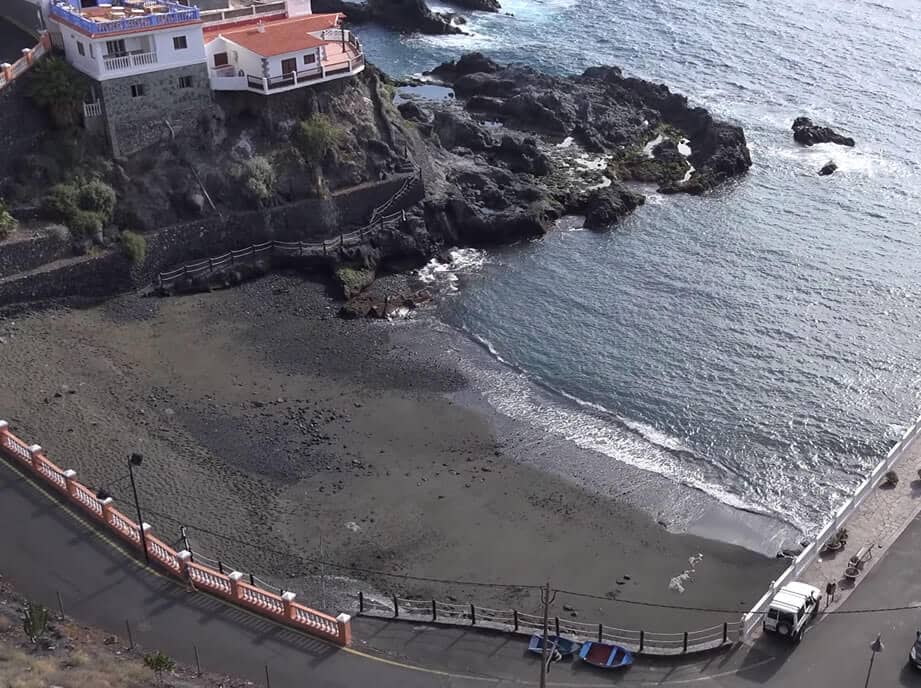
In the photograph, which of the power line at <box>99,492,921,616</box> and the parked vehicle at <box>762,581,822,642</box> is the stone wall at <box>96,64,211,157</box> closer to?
the power line at <box>99,492,921,616</box>

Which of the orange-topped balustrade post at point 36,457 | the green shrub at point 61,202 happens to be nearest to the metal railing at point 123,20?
the green shrub at point 61,202

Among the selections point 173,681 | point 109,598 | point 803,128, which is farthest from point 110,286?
point 803,128

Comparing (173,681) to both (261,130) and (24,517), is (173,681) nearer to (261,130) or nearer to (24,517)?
(24,517)

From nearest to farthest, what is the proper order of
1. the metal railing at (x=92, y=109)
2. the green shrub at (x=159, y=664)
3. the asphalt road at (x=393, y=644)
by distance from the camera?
the green shrub at (x=159, y=664), the asphalt road at (x=393, y=644), the metal railing at (x=92, y=109)

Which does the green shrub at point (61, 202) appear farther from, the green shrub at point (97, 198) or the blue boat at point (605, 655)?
the blue boat at point (605, 655)

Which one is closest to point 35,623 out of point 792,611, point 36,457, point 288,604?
point 288,604

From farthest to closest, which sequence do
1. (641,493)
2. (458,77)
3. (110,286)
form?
(458,77) → (110,286) → (641,493)
